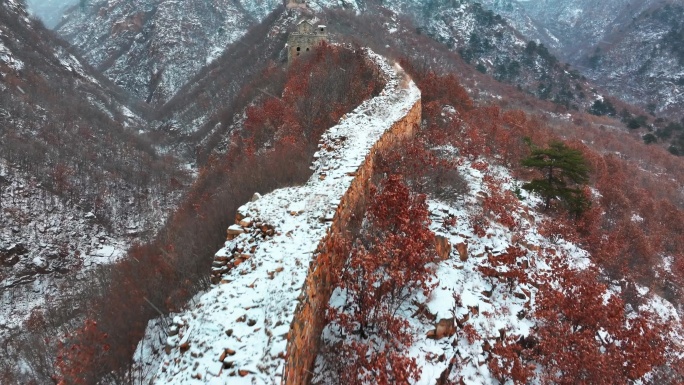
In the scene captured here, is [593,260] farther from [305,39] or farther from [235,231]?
[305,39]

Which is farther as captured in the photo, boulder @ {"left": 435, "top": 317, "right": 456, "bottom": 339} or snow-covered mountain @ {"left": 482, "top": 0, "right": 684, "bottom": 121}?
snow-covered mountain @ {"left": 482, "top": 0, "right": 684, "bottom": 121}

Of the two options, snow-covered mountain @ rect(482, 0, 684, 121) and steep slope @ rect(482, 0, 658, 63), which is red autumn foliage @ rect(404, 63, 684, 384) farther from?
steep slope @ rect(482, 0, 658, 63)

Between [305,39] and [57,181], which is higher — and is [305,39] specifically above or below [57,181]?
above

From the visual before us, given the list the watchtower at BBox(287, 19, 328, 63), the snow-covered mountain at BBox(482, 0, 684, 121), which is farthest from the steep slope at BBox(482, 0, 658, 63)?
the watchtower at BBox(287, 19, 328, 63)

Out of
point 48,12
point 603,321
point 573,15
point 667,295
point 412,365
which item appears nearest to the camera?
point 412,365

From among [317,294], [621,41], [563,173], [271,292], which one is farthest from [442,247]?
[621,41]

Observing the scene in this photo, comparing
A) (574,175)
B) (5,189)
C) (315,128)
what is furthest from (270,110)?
(5,189)

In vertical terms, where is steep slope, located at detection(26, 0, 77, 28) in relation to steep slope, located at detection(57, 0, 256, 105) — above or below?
below

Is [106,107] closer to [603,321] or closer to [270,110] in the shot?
[270,110]
